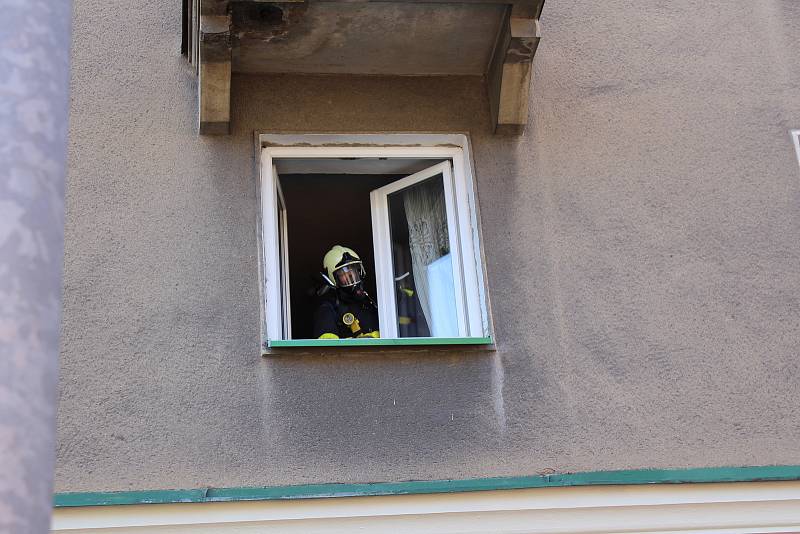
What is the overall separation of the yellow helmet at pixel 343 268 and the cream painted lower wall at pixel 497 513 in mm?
1910

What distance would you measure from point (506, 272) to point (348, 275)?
127 centimetres

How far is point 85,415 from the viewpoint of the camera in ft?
19.9

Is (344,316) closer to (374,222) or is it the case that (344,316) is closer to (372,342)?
(374,222)

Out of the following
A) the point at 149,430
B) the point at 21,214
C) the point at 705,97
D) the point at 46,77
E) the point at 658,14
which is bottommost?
the point at 149,430

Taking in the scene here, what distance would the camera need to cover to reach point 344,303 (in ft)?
24.2

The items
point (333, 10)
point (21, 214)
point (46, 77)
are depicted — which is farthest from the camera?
point (333, 10)

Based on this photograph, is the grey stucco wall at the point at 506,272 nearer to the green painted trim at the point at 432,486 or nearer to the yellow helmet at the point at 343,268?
the green painted trim at the point at 432,486

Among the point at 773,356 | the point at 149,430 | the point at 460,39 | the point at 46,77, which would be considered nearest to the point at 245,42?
the point at 460,39

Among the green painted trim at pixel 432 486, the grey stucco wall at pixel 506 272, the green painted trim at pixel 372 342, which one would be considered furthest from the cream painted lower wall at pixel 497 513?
the green painted trim at pixel 372 342

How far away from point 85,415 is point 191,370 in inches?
23.2

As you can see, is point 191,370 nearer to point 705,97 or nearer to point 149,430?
point 149,430

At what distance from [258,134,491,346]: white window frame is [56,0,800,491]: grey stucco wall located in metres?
0.08

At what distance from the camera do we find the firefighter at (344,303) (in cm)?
716

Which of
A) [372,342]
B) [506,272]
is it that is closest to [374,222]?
[506,272]
